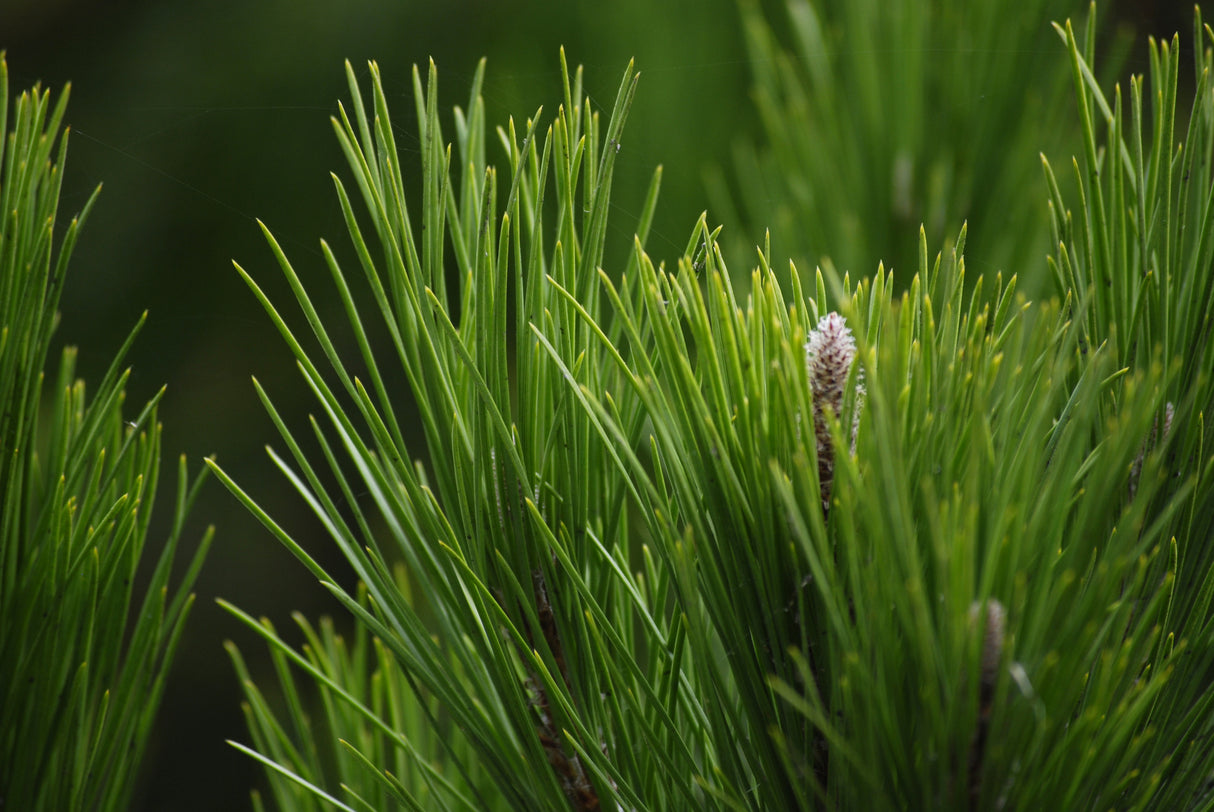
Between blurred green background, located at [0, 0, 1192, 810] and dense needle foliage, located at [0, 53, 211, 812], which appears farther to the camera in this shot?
blurred green background, located at [0, 0, 1192, 810]

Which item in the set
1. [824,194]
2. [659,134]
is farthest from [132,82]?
[824,194]

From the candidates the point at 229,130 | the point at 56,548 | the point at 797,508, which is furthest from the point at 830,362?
the point at 229,130

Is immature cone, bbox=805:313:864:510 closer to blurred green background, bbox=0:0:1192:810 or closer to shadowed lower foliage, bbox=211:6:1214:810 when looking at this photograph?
shadowed lower foliage, bbox=211:6:1214:810

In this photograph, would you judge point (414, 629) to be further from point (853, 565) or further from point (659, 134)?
point (659, 134)

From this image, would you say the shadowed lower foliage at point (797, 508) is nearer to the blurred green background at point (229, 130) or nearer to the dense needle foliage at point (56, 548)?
the dense needle foliage at point (56, 548)

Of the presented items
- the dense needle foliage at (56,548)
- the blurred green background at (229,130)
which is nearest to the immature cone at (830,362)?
the dense needle foliage at (56,548)

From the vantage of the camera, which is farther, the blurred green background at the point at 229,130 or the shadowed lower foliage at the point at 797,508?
the blurred green background at the point at 229,130

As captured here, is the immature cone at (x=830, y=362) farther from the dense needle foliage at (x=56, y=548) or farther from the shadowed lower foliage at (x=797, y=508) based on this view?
the dense needle foliage at (x=56, y=548)

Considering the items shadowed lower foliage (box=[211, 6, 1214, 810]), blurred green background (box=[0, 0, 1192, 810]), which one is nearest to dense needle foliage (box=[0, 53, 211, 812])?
shadowed lower foliage (box=[211, 6, 1214, 810])
